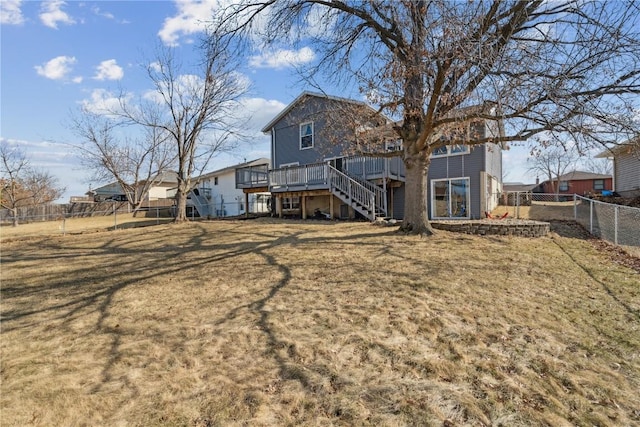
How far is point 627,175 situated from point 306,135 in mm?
18185

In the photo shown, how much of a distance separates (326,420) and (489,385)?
5.25 ft

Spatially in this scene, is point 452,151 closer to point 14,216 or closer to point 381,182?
point 381,182

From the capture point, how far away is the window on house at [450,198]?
16234 millimetres

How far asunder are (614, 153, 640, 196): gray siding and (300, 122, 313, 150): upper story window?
15828 mm

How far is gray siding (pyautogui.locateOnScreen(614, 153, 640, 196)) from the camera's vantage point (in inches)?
736

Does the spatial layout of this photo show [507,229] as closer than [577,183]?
Yes

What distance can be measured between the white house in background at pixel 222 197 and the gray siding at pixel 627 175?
22.7 meters

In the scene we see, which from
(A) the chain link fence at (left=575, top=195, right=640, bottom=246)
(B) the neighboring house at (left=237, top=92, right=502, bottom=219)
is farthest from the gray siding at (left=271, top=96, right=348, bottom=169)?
(A) the chain link fence at (left=575, top=195, right=640, bottom=246)

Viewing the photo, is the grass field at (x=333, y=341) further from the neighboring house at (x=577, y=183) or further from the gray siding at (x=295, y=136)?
the neighboring house at (x=577, y=183)

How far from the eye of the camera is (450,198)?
54.5 feet

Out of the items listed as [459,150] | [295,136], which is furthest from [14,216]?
[459,150]

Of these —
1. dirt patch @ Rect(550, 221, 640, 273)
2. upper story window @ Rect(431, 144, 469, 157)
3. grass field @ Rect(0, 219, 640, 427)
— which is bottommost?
grass field @ Rect(0, 219, 640, 427)

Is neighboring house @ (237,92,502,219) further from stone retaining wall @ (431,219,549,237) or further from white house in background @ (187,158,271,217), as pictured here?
white house in background @ (187,158,271,217)

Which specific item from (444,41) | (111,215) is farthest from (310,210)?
(111,215)
